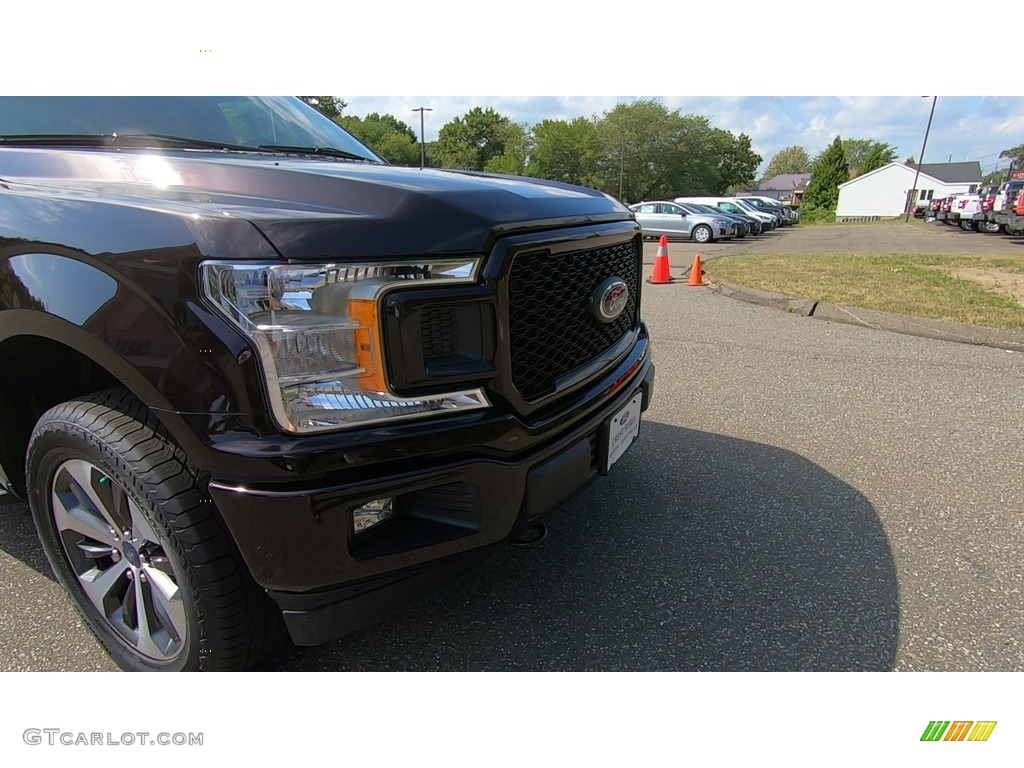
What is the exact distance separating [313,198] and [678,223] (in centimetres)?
2068

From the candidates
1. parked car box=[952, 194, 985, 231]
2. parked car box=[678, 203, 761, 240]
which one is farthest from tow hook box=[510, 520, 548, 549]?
parked car box=[952, 194, 985, 231]

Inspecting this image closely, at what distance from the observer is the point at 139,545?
1756 mm

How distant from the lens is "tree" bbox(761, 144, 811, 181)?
124688mm

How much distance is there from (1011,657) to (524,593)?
163cm

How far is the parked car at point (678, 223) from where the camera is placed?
20.4 metres

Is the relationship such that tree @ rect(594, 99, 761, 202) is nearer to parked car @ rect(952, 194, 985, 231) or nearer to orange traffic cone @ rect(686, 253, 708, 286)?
parked car @ rect(952, 194, 985, 231)

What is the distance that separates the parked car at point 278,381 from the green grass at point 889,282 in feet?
21.6

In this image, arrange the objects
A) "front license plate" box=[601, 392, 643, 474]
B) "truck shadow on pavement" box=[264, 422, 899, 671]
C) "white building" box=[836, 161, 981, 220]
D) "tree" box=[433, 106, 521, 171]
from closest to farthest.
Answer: "truck shadow on pavement" box=[264, 422, 899, 671] < "front license plate" box=[601, 392, 643, 474] < "white building" box=[836, 161, 981, 220] < "tree" box=[433, 106, 521, 171]

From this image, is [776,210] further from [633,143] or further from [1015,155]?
[1015,155]

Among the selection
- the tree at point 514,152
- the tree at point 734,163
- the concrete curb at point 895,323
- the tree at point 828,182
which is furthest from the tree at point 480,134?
the concrete curb at point 895,323

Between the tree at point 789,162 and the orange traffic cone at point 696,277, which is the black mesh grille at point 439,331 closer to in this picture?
the orange traffic cone at point 696,277

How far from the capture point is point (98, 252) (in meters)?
1.53

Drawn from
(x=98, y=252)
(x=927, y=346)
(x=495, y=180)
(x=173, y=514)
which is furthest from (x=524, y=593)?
(x=927, y=346)
